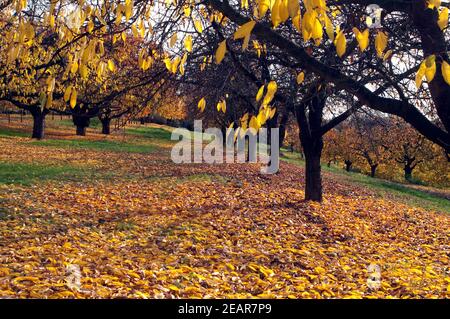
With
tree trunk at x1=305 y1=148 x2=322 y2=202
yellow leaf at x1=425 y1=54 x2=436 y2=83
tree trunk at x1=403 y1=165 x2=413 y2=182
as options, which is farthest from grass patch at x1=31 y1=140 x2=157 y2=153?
tree trunk at x1=403 y1=165 x2=413 y2=182

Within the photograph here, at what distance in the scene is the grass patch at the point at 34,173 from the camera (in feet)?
34.5

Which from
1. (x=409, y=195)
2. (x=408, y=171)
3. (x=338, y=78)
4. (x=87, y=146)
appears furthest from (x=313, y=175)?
→ (x=408, y=171)

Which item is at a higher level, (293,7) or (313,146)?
(293,7)

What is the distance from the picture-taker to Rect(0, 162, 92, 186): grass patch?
10.5m

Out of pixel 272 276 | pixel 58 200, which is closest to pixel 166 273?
pixel 272 276

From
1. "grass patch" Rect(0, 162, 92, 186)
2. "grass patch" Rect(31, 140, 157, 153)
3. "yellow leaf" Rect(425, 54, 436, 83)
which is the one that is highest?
"yellow leaf" Rect(425, 54, 436, 83)

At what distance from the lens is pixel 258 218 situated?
29.1 ft

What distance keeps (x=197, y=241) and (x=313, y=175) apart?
5225mm

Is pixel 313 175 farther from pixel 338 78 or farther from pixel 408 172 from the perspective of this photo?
pixel 408 172

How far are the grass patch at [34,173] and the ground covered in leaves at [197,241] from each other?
3 cm

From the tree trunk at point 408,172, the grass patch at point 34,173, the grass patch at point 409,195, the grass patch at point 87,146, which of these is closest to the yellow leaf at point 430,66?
the grass patch at point 34,173

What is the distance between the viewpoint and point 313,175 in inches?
439

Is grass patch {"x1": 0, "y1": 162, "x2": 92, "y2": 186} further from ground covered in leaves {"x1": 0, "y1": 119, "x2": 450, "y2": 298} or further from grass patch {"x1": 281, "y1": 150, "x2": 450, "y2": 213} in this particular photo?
grass patch {"x1": 281, "y1": 150, "x2": 450, "y2": 213}

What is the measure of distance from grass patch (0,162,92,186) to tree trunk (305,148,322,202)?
6.51 m
